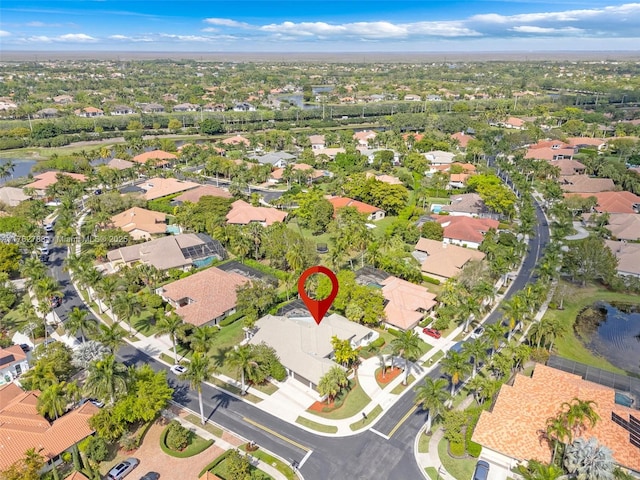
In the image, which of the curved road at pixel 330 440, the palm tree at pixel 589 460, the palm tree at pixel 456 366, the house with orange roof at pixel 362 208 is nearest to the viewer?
the palm tree at pixel 589 460

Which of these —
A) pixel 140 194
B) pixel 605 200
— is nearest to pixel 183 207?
pixel 140 194

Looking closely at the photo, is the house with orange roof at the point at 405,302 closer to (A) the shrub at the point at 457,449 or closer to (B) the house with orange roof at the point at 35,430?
(A) the shrub at the point at 457,449

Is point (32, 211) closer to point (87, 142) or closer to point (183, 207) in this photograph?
point (183, 207)

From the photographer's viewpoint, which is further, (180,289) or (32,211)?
(32,211)

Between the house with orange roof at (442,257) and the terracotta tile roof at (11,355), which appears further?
the house with orange roof at (442,257)

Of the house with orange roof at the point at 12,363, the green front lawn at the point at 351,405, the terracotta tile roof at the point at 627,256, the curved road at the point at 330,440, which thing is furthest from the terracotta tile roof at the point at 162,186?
the terracotta tile roof at the point at 627,256

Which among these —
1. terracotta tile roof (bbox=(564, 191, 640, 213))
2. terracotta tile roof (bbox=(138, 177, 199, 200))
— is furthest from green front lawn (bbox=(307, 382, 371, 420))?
terracotta tile roof (bbox=(564, 191, 640, 213))
